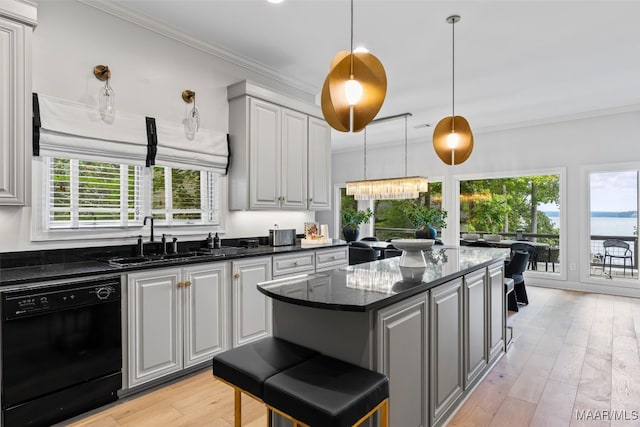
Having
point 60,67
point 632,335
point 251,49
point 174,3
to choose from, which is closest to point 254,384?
point 60,67

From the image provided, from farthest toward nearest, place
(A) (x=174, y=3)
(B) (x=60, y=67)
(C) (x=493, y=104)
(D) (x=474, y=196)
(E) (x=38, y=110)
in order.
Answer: (D) (x=474, y=196) < (C) (x=493, y=104) < (A) (x=174, y=3) < (B) (x=60, y=67) < (E) (x=38, y=110)

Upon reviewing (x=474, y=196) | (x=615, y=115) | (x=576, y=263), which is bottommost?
(x=576, y=263)

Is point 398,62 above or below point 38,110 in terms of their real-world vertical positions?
above

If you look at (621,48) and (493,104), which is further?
(493,104)

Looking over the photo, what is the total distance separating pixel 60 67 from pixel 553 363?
4.55 metres

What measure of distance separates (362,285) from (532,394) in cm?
171

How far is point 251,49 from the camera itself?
3.74 metres

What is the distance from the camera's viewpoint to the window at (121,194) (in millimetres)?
2742

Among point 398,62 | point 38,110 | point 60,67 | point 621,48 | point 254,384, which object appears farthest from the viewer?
point 398,62

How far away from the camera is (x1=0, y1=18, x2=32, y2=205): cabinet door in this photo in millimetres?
2205

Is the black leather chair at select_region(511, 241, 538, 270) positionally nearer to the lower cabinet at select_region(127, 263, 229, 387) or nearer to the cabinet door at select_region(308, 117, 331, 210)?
the cabinet door at select_region(308, 117, 331, 210)

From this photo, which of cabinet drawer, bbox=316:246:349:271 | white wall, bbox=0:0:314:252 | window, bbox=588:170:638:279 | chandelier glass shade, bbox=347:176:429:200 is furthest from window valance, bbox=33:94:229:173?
window, bbox=588:170:638:279

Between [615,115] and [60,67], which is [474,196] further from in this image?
[60,67]

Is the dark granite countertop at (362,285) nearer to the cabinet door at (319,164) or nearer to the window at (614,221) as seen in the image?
the cabinet door at (319,164)
